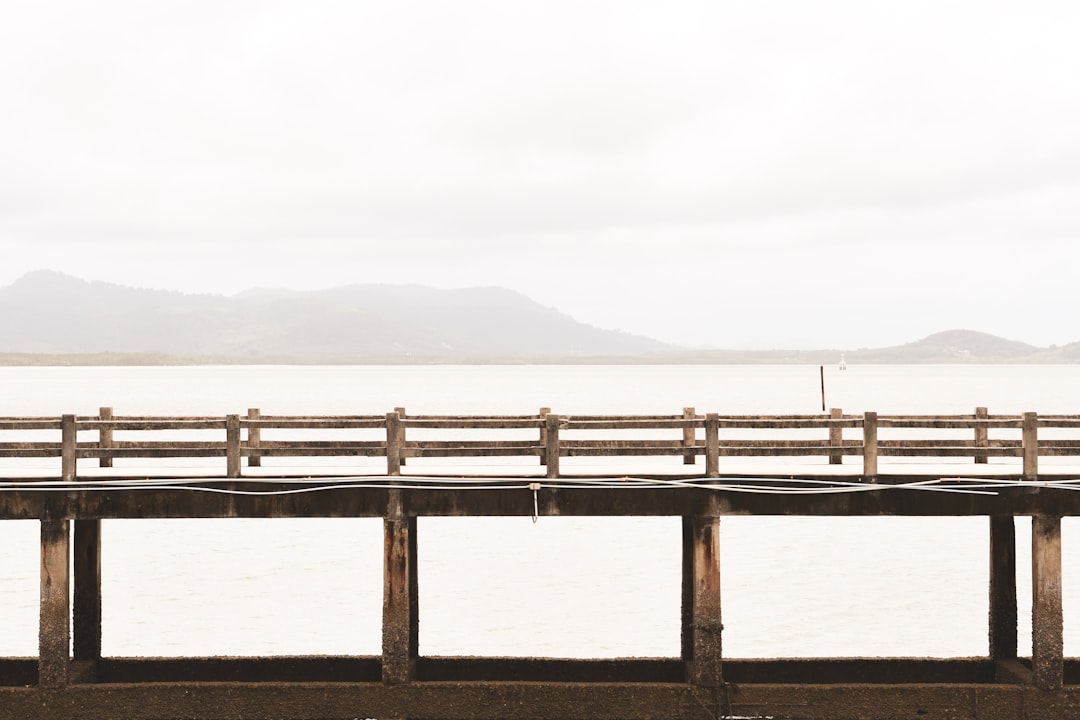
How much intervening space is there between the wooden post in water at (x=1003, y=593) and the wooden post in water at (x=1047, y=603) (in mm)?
2207

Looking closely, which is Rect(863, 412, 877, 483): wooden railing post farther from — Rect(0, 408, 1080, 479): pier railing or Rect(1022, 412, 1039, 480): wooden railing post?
Rect(1022, 412, 1039, 480): wooden railing post

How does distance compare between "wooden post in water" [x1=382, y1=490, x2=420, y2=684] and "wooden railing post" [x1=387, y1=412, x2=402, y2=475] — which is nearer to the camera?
"wooden post in water" [x1=382, y1=490, x2=420, y2=684]

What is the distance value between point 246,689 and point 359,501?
3.20 metres

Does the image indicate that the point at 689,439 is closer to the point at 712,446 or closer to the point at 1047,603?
the point at 712,446

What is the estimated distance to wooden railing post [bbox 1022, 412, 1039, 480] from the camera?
51.9ft

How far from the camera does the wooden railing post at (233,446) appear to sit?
16359mm

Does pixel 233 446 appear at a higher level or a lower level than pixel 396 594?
higher

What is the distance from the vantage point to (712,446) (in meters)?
16.3

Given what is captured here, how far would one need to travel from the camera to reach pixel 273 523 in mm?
46031

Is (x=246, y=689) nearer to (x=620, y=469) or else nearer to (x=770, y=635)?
(x=620, y=469)

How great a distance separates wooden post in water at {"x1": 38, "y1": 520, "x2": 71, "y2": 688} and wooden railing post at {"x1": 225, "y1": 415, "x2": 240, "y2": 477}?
2253mm

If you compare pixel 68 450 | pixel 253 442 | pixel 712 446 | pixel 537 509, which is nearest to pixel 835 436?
pixel 712 446

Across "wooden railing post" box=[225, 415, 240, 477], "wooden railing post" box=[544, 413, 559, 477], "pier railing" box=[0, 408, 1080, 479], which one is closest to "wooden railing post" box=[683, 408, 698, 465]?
"pier railing" box=[0, 408, 1080, 479]

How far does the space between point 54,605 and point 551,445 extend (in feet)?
22.9
